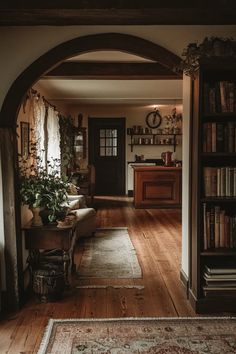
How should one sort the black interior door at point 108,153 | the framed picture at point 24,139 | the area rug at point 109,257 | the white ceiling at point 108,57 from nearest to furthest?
the area rug at point 109,257, the white ceiling at point 108,57, the framed picture at point 24,139, the black interior door at point 108,153

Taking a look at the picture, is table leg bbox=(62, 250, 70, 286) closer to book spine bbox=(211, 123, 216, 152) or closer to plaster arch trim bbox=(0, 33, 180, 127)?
plaster arch trim bbox=(0, 33, 180, 127)

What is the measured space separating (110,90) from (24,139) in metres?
2.96

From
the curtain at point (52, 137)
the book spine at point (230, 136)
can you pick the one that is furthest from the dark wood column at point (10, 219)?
the curtain at point (52, 137)

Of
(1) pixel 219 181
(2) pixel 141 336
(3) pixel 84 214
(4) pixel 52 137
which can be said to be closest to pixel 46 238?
(2) pixel 141 336

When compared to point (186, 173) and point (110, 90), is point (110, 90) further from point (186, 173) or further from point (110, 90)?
point (186, 173)

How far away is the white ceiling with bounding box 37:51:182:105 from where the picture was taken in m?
6.63

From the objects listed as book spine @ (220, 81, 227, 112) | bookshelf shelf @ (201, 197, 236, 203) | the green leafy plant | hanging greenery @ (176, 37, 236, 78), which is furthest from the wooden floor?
hanging greenery @ (176, 37, 236, 78)

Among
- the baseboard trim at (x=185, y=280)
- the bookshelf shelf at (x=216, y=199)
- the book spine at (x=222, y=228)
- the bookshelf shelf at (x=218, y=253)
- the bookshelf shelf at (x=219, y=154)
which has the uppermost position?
the bookshelf shelf at (x=219, y=154)

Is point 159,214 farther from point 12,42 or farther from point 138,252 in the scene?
point 12,42

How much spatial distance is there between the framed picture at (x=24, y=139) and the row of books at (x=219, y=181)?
109 inches

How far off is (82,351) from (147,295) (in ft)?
3.88

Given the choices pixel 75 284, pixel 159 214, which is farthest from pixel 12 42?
pixel 159 214

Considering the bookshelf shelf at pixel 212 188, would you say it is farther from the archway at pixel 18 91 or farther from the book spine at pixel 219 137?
the archway at pixel 18 91

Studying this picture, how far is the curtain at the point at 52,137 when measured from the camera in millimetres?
7170
